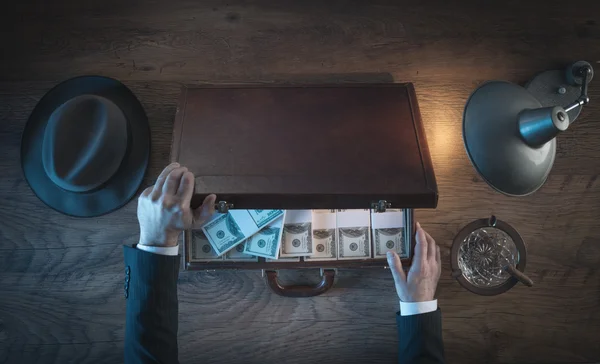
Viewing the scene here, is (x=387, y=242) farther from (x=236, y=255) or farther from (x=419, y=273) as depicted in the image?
(x=236, y=255)

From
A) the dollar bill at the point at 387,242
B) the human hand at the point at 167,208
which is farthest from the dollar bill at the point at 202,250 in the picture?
the dollar bill at the point at 387,242

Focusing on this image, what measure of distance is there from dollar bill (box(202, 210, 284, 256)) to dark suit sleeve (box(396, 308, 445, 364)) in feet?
1.93

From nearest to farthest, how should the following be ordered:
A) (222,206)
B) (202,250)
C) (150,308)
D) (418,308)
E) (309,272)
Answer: (150,308)
(222,206)
(418,308)
(202,250)
(309,272)

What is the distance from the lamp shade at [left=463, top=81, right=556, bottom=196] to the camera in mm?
1364

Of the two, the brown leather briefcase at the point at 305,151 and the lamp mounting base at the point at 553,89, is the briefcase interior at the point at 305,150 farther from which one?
the lamp mounting base at the point at 553,89

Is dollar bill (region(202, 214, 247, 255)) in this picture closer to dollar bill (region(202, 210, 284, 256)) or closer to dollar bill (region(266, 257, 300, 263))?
dollar bill (region(202, 210, 284, 256))

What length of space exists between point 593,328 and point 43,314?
216cm

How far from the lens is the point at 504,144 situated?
1.37 m

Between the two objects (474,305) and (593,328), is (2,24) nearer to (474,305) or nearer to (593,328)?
(474,305)

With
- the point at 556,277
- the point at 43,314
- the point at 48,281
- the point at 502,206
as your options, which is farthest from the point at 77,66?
the point at 556,277

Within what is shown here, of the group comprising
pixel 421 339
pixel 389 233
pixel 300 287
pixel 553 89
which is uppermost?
pixel 553 89

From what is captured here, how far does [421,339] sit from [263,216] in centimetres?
67

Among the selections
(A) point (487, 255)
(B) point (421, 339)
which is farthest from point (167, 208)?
(A) point (487, 255)

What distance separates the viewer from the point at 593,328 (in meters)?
1.83
